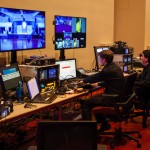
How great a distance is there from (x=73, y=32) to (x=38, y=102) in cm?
172

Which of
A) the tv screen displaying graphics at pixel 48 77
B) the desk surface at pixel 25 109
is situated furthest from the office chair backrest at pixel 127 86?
the tv screen displaying graphics at pixel 48 77

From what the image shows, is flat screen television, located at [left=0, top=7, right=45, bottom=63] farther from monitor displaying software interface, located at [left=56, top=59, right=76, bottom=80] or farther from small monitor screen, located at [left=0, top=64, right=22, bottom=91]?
monitor displaying software interface, located at [left=56, top=59, right=76, bottom=80]

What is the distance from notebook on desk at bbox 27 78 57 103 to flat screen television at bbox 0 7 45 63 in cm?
50

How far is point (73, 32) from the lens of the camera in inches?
186

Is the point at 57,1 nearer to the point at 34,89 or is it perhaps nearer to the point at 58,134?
the point at 34,89

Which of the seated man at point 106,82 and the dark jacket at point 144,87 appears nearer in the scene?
the seated man at point 106,82

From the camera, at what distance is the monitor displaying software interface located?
14.7 feet

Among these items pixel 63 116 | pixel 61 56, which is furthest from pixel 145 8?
pixel 63 116

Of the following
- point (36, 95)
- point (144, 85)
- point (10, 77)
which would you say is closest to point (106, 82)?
point (144, 85)

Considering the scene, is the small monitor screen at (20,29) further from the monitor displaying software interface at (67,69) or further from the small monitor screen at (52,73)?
the monitor displaying software interface at (67,69)

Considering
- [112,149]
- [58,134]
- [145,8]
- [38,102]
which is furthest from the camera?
[145,8]

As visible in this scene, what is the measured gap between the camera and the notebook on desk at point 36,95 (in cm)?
340

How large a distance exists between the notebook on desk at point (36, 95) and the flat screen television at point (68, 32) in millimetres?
978

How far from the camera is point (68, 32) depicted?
181 inches
